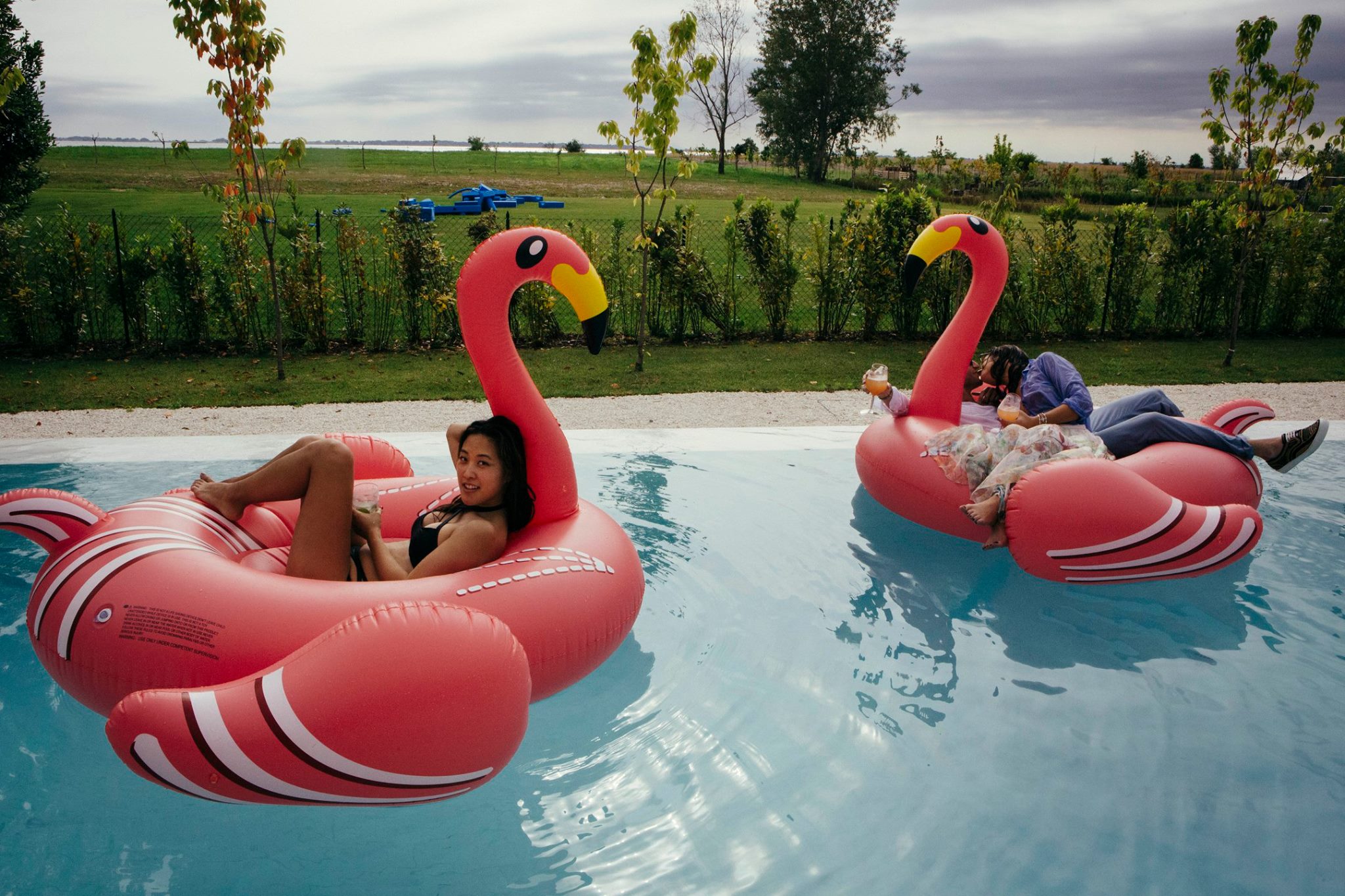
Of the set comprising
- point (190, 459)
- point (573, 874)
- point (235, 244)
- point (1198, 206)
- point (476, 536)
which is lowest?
point (573, 874)

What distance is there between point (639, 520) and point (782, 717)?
1994 mm

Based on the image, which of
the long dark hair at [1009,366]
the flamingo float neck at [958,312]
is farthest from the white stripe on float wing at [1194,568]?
the long dark hair at [1009,366]

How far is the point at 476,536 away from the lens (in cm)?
352

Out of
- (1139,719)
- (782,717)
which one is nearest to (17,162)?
(782,717)

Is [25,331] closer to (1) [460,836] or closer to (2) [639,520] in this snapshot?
(2) [639,520]

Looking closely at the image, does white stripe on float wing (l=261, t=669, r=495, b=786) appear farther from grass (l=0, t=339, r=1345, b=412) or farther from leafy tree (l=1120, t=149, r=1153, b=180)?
leafy tree (l=1120, t=149, r=1153, b=180)

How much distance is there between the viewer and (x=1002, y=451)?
5.00 meters

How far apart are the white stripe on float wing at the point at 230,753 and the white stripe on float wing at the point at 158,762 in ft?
A: 0.42

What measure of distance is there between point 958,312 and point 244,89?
20.8 feet

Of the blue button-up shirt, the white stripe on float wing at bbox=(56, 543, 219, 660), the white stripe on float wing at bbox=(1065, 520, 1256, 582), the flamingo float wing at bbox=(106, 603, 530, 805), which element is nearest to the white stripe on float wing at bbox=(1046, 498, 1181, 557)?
the white stripe on float wing at bbox=(1065, 520, 1256, 582)

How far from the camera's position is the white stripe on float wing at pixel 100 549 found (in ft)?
10.2

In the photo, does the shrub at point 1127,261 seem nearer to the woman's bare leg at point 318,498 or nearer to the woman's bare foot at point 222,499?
the woman's bare leg at point 318,498

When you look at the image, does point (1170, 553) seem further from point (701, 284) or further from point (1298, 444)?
point (701, 284)

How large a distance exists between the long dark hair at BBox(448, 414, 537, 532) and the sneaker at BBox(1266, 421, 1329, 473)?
14.2ft
